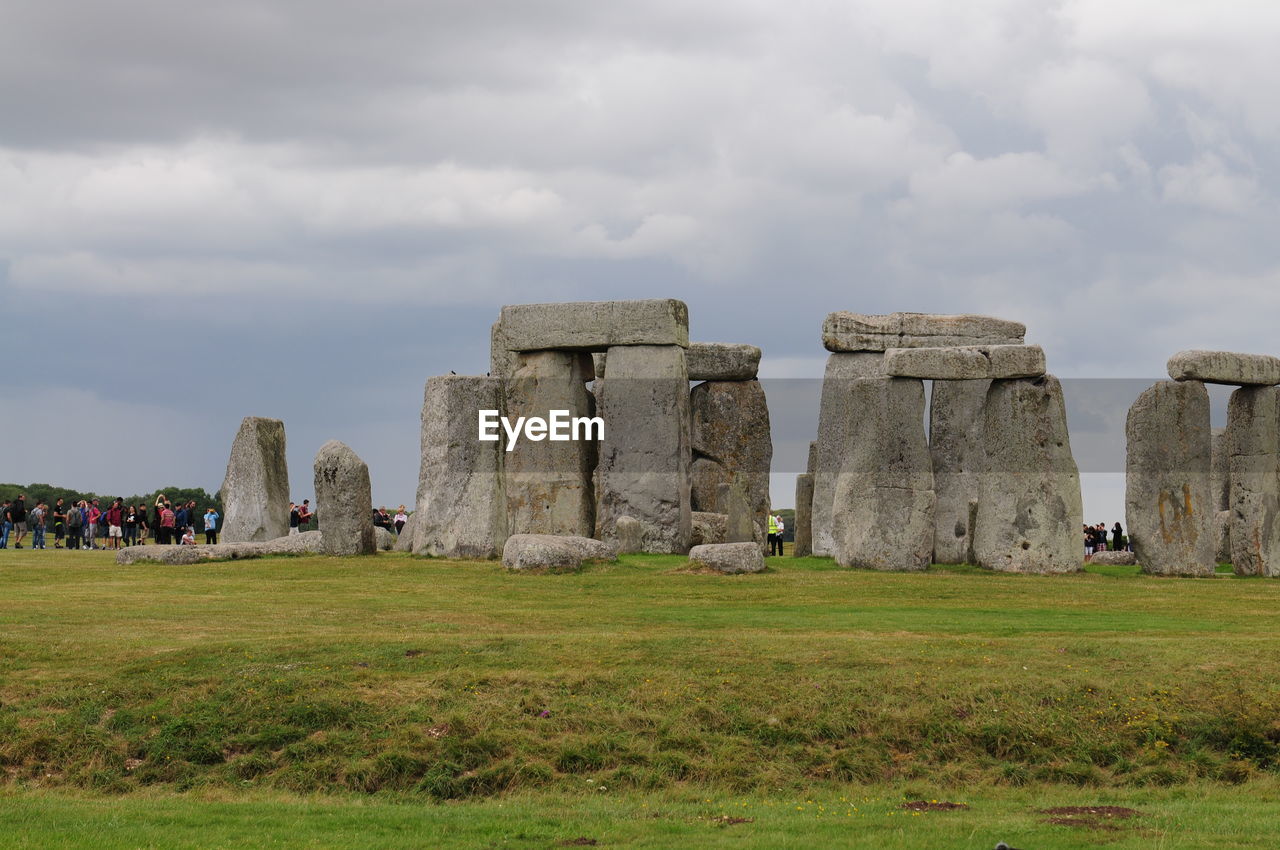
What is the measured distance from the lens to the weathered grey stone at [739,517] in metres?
29.3

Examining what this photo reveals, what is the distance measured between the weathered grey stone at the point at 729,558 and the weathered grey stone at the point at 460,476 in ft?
14.2

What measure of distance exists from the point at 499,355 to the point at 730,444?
16.6 ft

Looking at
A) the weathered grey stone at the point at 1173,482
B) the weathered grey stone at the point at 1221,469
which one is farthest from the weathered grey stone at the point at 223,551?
→ the weathered grey stone at the point at 1221,469

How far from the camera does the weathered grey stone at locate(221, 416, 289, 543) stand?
103 ft

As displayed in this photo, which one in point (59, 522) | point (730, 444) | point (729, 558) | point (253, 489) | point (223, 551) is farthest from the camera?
point (59, 522)

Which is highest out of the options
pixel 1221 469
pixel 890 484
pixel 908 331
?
pixel 908 331

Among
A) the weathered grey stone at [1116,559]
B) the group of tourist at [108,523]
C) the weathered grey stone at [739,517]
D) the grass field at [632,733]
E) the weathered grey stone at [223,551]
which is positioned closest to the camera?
the grass field at [632,733]

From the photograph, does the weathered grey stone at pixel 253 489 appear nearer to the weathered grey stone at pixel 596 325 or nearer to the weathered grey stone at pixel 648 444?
the weathered grey stone at pixel 596 325

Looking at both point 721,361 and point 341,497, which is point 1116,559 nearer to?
point 721,361

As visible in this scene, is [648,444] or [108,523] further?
[108,523]

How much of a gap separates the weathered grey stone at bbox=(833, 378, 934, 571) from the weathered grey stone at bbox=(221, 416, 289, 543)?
12015mm

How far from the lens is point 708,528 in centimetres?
2888

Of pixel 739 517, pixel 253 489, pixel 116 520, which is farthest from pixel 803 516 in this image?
pixel 116 520

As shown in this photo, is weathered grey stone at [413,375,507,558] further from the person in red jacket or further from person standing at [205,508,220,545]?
the person in red jacket
